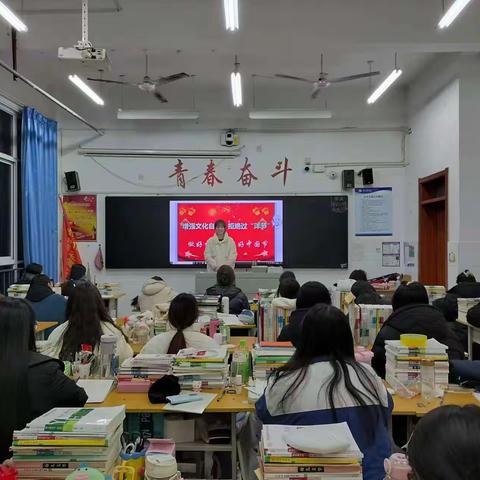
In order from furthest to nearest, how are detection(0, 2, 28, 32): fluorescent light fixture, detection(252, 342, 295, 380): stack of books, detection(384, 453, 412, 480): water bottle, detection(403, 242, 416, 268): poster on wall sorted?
detection(403, 242, 416, 268): poster on wall → detection(0, 2, 28, 32): fluorescent light fixture → detection(252, 342, 295, 380): stack of books → detection(384, 453, 412, 480): water bottle

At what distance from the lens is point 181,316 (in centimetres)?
328

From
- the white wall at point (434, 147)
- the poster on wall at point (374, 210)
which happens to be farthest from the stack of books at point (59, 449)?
the poster on wall at point (374, 210)

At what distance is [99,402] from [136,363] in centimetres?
31

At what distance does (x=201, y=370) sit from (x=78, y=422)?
1.25m

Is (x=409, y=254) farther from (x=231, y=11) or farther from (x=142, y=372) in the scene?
(x=142, y=372)

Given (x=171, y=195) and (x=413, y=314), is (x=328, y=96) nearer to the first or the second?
(x=171, y=195)

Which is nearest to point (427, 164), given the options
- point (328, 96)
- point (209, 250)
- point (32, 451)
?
point (328, 96)

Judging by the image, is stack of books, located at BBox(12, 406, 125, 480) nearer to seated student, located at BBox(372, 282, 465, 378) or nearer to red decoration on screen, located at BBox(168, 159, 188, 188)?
seated student, located at BBox(372, 282, 465, 378)

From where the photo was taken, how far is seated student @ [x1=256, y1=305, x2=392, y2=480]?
6.42 ft

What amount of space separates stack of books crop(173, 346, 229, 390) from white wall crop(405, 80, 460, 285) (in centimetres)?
468

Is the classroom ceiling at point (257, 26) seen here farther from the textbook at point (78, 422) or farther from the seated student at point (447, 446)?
the seated student at point (447, 446)

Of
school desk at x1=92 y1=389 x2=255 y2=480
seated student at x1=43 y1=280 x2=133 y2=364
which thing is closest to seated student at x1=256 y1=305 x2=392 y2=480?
school desk at x1=92 y1=389 x2=255 y2=480

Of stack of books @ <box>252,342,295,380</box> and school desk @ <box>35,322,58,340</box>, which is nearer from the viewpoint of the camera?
stack of books @ <box>252,342,295,380</box>

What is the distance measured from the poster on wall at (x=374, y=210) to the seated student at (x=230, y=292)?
3916 mm
